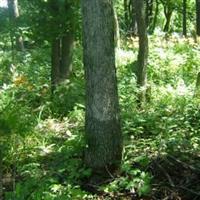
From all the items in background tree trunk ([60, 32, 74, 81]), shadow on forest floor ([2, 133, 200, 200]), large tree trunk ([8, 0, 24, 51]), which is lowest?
shadow on forest floor ([2, 133, 200, 200])

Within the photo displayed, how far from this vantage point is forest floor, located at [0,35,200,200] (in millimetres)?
5285

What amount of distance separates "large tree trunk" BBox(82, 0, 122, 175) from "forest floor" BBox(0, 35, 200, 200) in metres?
0.22

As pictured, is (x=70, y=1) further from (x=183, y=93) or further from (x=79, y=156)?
(x=79, y=156)

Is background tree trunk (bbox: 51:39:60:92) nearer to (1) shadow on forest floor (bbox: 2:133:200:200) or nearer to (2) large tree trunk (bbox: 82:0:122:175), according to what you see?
(1) shadow on forest floor (bbox: 2:133:200:200)

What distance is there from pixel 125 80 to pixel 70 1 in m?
2.02

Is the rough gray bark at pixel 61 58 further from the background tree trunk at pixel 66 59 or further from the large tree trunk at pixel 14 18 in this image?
the large tree trunk at pixel 14 18

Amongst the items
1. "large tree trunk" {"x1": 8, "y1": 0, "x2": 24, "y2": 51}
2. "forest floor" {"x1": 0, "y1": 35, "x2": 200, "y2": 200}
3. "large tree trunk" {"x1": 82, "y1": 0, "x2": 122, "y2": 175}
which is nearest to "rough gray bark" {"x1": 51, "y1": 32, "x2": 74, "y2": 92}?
"forest floor" {"x1": 0, "y1": 35, "x2": 200, "y2": 200}

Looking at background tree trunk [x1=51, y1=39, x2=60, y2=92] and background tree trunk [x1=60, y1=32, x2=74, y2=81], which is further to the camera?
background tree trunk [x1=60, y1=32, x2=74, y2=81]

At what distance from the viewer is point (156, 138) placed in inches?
249

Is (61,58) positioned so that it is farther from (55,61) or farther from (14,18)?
(14,18)

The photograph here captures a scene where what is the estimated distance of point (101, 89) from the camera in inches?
219

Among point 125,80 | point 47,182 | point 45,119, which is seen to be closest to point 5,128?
point 47,182

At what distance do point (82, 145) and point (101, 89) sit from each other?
0.92 m

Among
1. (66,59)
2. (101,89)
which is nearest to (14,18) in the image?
(66,59)
